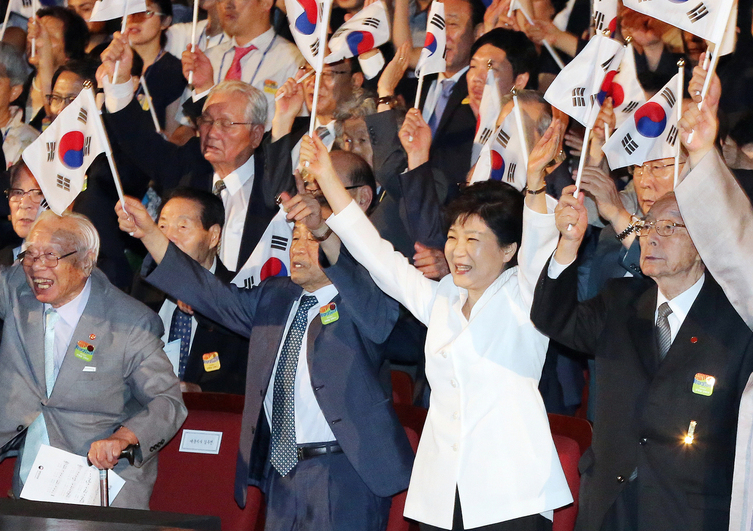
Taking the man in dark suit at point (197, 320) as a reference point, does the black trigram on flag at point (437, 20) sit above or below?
above

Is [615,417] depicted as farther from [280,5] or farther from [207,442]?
[280,5]

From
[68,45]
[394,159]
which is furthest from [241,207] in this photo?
[68,45]

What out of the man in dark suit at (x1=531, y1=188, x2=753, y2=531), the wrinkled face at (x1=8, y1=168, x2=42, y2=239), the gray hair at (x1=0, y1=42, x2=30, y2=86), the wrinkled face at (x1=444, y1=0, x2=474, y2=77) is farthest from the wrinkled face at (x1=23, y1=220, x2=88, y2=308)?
the gray hair at (x1=0, y1=42, x2=30, y2=86)

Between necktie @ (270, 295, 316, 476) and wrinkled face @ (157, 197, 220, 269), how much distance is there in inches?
43.1

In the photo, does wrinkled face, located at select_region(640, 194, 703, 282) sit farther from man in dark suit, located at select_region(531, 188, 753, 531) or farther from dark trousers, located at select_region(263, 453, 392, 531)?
dark trousers, located at select_region(263, 453, 392, 531)

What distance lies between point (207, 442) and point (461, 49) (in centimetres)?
259

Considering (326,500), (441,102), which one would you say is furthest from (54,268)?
(441,102)

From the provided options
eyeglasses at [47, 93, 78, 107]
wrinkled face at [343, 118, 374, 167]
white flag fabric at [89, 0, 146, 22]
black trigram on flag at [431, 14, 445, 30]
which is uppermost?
black trigram on flag at [431, 14, 445, 30]

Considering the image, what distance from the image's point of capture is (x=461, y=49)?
18.2 ft

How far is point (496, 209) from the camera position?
3.45 metres

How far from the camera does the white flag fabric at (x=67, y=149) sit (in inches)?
165

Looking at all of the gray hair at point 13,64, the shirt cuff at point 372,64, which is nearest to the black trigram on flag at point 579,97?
the shirt cuff at point 372,64

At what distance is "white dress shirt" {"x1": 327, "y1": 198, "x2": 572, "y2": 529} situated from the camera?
10.5 feet

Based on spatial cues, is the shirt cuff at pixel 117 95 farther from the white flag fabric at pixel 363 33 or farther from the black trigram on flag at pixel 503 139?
the black trigram on flag at pixel 503 139
